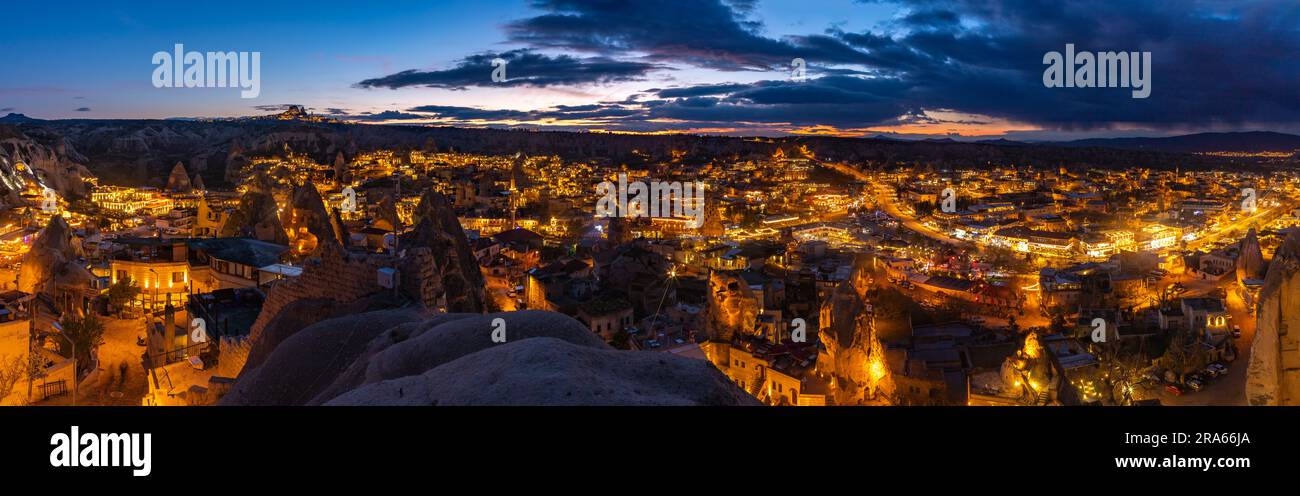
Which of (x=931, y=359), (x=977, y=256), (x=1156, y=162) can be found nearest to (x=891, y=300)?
(x=931, y=359)

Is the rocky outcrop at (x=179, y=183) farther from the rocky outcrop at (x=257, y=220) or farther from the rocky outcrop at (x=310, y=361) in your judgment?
the rocky outcrop at (x=310, y=361)

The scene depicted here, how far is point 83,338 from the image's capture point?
1502 centimetres

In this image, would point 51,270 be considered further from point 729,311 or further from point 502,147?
point 502,147

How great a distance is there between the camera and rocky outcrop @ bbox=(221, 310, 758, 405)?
434cm

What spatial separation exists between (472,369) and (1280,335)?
24.7 ft

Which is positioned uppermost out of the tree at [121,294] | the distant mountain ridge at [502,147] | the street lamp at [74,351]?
the distant mountain ridge at [502,147]

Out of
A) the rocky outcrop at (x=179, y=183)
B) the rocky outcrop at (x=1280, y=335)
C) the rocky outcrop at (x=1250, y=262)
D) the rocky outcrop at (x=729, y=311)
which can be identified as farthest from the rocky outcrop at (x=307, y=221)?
the rocky outcrop at (x=179, y=183)

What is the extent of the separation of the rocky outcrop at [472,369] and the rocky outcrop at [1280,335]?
560 cm

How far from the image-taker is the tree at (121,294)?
1670 cm

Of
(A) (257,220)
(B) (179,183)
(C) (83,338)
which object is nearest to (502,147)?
(B) (179,183)

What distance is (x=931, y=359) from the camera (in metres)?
16.8

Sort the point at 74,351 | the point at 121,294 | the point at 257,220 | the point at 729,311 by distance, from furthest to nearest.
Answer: the point at 257,220 < the point at 729,311 < the point at 121,294 < the point at 74,351

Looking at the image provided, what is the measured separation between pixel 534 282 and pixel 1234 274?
88.6 ft
